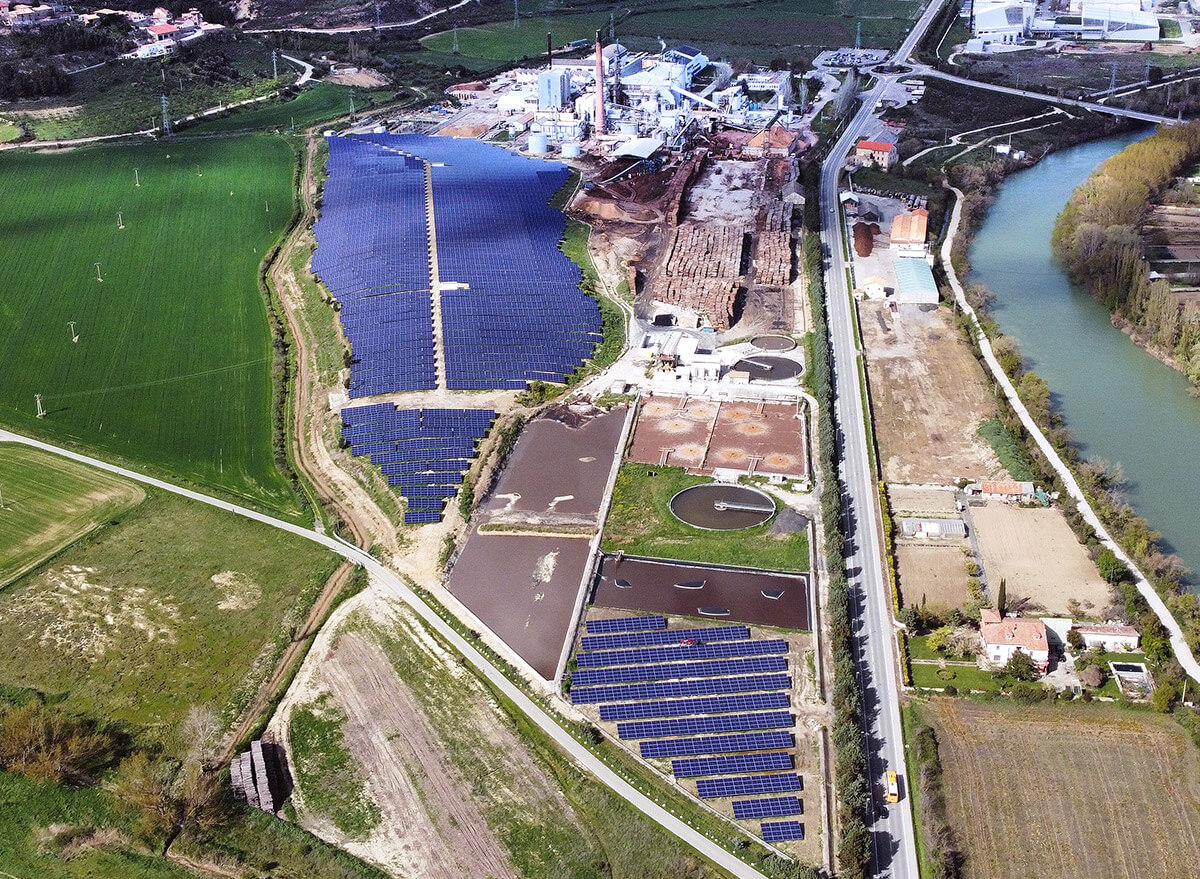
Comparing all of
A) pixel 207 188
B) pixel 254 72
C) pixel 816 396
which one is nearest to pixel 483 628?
pixel 816 396

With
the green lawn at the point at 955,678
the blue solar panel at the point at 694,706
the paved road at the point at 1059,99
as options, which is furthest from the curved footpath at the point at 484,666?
the paved road at the point at 1059,99

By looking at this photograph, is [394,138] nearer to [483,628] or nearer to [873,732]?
[483,628]

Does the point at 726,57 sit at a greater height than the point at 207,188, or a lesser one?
greater

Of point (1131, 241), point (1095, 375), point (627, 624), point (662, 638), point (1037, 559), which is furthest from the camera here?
point (1131, 241)

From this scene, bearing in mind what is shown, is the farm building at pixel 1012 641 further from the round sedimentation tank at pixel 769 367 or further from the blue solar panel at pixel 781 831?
the round sedimentation tank at pixel 769 367

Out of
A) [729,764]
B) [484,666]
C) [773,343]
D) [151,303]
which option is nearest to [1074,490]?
[773,343]

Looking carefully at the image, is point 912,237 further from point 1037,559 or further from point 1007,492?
point 1037,559

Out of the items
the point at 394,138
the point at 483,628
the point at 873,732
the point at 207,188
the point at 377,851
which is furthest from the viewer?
the point at 394,138
